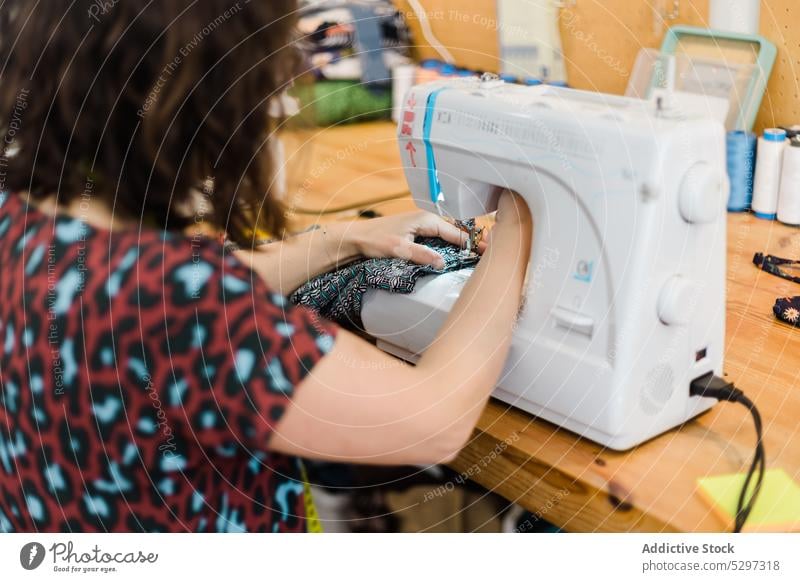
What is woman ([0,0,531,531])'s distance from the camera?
56 cm

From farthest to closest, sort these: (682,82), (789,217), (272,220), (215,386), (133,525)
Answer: (682,82) → (789,217) → (272,220) → (133,525) → (215,386)

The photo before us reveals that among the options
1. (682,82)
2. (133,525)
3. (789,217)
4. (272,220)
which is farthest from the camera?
(682,82)

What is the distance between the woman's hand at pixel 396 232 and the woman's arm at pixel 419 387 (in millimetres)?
177

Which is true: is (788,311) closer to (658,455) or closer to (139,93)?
(658,455)

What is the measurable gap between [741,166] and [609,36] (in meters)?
0.33

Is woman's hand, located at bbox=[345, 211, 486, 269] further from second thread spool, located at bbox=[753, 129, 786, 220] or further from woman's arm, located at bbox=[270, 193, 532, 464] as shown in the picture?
second thread spool, located at bbox=[753, 129, 786, 220]

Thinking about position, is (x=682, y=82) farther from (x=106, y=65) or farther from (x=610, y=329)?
(x=106, y=65)

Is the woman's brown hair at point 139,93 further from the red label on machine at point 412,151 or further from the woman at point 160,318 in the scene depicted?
the red label on machine at point 412,151

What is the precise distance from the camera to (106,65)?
1.94 ft

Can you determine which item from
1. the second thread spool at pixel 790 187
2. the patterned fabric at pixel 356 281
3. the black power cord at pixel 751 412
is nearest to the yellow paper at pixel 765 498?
the black power cord at pixel 751 412

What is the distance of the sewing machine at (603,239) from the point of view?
674mm

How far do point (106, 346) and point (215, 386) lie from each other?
8cm
